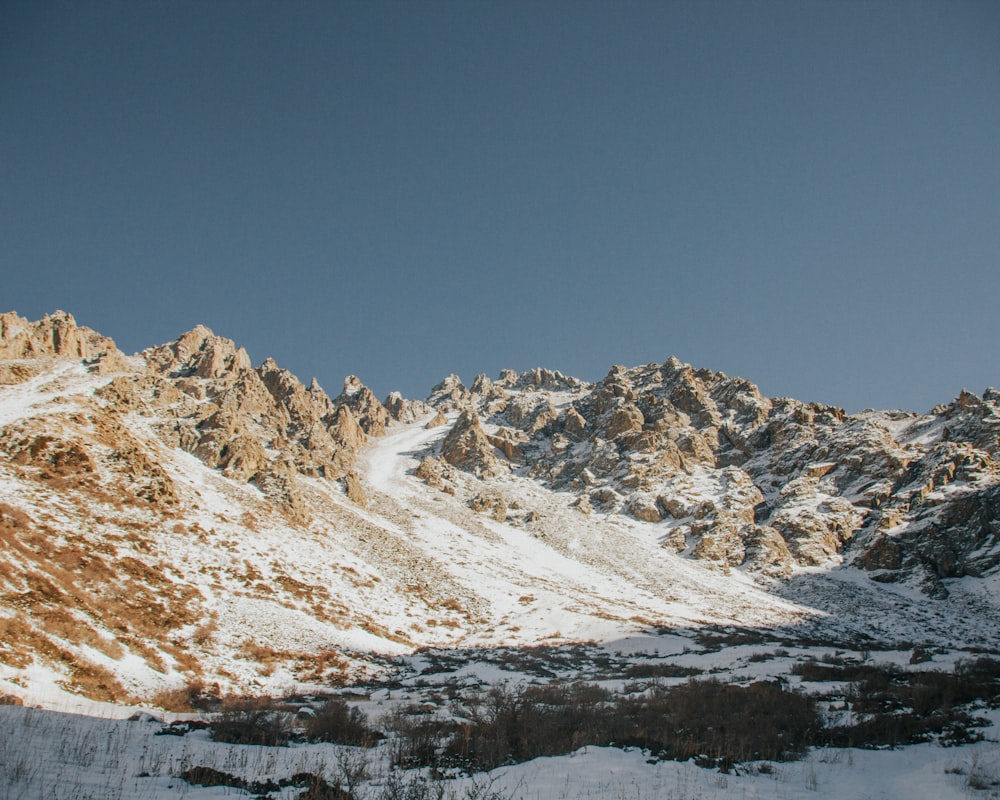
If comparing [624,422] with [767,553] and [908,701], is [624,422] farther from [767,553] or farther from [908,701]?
[908,701]

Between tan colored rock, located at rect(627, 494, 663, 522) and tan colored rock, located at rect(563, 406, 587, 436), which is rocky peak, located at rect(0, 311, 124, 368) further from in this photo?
tan colored rock, located at rect(563, 406, 587, 436)

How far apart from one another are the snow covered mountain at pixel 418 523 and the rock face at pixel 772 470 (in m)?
0.48

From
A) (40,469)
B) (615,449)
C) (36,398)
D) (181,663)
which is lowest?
(181,663)

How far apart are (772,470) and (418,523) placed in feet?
259

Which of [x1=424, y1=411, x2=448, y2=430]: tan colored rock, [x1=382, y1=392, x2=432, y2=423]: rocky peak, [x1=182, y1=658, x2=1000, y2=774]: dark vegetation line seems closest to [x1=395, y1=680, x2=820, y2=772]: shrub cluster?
[x1=182, y1=658, x2=1000, y2=774]: dark vegetation line

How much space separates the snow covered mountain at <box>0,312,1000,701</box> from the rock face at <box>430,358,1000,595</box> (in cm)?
48

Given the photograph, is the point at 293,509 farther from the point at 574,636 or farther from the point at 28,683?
the point at 28,683

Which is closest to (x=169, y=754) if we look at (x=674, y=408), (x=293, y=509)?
(x=293, y=509)

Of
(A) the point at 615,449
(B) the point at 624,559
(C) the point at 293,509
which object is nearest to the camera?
(C) the point at 293,509

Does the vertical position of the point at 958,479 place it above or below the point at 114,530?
above

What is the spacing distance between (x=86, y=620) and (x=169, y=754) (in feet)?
53.0

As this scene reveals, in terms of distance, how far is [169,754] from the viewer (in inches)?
365

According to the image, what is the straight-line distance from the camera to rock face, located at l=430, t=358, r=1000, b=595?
250 feet

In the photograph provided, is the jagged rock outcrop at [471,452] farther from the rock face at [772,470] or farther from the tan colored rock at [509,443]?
Answer: the tan colored rock at [509,443]
